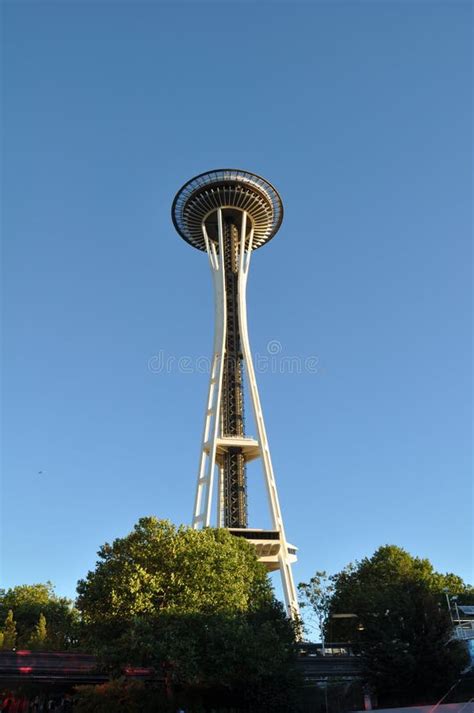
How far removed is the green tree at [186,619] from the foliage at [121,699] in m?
1.21

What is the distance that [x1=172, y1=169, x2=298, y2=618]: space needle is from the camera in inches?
2665

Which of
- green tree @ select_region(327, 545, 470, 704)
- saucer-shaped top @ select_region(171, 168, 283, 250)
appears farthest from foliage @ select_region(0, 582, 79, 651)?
saucer-shaped top @ select_region(171, 168, 283, 250)

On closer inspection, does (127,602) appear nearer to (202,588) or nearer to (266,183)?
(202,588)

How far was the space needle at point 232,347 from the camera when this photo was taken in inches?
2665

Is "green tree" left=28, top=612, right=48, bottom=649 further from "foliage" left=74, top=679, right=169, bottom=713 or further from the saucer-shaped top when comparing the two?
the saucer-shaped top

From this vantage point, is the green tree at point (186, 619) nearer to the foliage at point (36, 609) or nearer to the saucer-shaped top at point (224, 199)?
the foliage at point (36, 609)

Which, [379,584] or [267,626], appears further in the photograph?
[379,584]

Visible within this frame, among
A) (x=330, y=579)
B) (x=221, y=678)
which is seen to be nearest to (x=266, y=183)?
(x=330, y=579)

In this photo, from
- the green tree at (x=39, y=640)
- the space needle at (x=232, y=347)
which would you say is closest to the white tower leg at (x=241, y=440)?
the space needle at (x=232, y=347)

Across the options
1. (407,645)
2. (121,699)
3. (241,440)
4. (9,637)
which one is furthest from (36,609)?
(407,645)

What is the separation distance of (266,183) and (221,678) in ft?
226

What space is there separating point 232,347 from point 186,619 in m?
50.7

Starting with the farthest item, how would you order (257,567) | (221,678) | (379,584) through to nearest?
(379,584) → (257,567) → (221,678)

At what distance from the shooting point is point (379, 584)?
195ft
